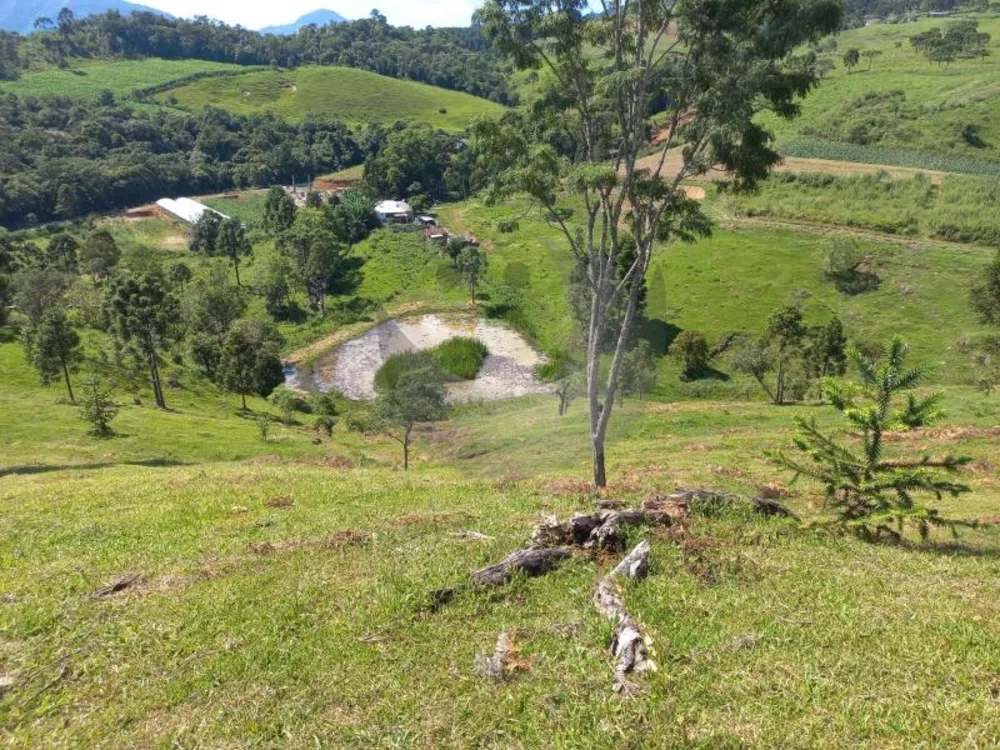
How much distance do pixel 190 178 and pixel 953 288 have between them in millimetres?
176984

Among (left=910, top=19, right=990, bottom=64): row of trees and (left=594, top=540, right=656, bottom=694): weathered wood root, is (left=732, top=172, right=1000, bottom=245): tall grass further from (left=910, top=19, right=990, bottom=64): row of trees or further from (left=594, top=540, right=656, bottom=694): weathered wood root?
(left=910, top=19, right=990, bottom=64): row of trees

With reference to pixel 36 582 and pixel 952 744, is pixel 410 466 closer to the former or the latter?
pixel 36 582

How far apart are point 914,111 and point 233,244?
12658 centimetres

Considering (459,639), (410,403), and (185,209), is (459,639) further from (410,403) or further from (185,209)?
(185,209)

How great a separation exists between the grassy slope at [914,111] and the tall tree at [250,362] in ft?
281

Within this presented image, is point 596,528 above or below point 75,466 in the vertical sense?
above

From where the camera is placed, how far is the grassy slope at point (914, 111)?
107238 millimetres

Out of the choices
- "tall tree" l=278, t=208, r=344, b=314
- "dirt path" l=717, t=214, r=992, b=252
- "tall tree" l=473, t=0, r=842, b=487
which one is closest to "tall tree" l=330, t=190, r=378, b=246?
"tall tree" l=278, t=208, r=344, b=314

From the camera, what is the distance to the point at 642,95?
20500mm

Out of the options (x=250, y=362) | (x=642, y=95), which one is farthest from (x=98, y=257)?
(x=642, y=95)

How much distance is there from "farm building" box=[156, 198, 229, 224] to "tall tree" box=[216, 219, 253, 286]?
90.3 ft

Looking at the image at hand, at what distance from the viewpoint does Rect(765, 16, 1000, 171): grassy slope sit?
107 meters

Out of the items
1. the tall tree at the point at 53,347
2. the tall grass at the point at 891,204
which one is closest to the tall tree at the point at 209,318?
the tall tree at the point at 53,347

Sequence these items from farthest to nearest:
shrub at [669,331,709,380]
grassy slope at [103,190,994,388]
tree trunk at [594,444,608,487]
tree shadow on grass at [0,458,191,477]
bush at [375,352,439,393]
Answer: grassy slope at [103,190,994,388] → shrub at [669,331,709,380] → bush at [375,352,439,393] → tree shadow on grass at [0,458,191,477] → tree trunk at [594,444,608,487]
